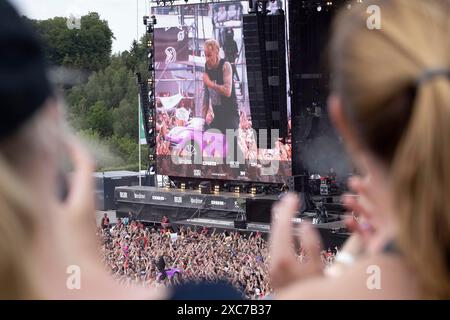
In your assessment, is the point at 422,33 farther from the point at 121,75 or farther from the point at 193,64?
the point at 121,75

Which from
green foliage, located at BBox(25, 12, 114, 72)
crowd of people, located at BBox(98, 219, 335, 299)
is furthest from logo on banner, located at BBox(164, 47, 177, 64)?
crowd of people, located at BBox(98, 219, 335, 299)

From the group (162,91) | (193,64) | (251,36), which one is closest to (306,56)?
(251,36)

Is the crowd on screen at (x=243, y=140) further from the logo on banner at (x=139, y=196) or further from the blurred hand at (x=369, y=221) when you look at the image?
the blurred hand at (x=369, y=221)

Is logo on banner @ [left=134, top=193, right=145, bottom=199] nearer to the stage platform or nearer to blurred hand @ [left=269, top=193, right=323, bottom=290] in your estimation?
the stage platform

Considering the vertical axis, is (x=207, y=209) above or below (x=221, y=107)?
below

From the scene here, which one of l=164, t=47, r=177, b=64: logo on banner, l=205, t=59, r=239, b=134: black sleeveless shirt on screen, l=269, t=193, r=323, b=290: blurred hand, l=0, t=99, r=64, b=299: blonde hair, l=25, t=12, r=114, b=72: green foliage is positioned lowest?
l=269, t=193, r=323, b=290: blurred hand

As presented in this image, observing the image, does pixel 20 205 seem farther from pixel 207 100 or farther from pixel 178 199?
pixel 178 199

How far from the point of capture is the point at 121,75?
2909 cm

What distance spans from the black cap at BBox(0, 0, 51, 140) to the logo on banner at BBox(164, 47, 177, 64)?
20.6 m

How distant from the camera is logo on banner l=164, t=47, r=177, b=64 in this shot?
2114 centimetres

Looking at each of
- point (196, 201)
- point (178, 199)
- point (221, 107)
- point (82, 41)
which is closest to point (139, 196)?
point (178, 199)

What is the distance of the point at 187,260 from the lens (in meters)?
11.6

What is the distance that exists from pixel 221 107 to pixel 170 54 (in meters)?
2.86

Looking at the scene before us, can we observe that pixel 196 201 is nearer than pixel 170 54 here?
Yes
